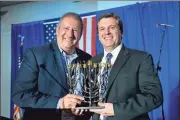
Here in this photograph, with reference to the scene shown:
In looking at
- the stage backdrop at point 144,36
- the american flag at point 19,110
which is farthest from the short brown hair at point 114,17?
the american flag at point 19,110

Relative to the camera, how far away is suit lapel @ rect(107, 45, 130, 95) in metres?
1.64

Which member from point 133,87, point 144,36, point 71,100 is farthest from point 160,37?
point 71,100

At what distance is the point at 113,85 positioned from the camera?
1.65m

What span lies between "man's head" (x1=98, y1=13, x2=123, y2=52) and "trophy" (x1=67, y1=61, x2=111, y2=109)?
12 cm

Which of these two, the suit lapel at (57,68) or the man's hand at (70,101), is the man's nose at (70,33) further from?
the man's hand at (70,101)

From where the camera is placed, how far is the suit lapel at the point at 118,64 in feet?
5.40

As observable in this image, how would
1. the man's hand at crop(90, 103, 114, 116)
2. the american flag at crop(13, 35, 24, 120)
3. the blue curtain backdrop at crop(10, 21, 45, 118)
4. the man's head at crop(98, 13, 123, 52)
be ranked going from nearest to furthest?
the man's hand at crop(90, 103, 114, 116), the man's head at crop(98, 13, 123, 52), the american flag at crop(13, 35, 24, 120), the blue curtain backdrop at crop(10, 21, 45, 118)

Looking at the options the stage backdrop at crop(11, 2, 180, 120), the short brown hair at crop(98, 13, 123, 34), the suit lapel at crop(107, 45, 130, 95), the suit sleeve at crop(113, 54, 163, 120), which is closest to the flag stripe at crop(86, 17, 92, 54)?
the stage backdrop at crop(11, 2, 180, 120)

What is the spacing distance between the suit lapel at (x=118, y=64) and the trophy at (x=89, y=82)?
0.03 metres

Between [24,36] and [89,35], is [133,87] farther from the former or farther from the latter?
[24,36]

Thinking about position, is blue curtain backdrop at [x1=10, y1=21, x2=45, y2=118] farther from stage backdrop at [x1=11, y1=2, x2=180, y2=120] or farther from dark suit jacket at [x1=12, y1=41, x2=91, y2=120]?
dark suit jacket at [x1=12, y1=41, x2=91, y2=120]

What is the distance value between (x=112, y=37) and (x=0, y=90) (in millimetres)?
807

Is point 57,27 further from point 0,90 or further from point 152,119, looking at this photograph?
point 152,119

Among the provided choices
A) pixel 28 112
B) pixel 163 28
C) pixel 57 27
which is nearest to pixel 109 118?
pixel 28 112
